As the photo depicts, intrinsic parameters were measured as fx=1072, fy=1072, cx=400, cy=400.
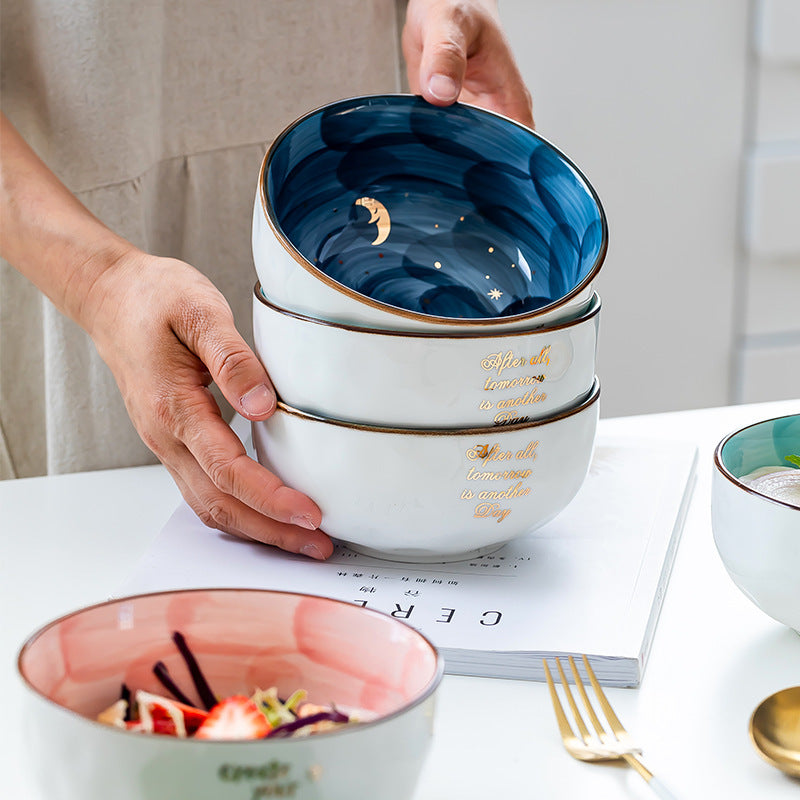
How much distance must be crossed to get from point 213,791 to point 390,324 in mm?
260

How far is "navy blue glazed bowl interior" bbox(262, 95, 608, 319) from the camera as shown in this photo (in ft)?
2.12

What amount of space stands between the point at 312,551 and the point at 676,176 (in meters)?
1.56

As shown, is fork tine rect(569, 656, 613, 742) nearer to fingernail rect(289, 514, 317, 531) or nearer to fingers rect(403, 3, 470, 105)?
fingernail rect(289, 514, 317, 531)

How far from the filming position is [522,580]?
1.91ft

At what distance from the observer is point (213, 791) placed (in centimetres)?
31

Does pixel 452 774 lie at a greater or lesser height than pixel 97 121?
lesser

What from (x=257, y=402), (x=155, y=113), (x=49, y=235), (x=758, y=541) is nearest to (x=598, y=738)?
(x=758, y=541)

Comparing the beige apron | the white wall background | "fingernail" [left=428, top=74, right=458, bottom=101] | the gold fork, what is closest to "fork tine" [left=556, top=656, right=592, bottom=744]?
the gold fork

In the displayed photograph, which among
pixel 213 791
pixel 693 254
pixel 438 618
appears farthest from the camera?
pixel 693 254

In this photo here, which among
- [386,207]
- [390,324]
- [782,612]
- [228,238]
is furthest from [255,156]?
[782,612]

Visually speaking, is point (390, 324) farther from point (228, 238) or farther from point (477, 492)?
point (228, 238)

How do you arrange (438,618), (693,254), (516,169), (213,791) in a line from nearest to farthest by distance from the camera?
(213,791)
(438,618)
(516,169)
(693,254)

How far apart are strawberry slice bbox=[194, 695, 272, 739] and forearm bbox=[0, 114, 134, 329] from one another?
0.40 m

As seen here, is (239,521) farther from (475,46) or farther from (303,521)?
(475,46)
